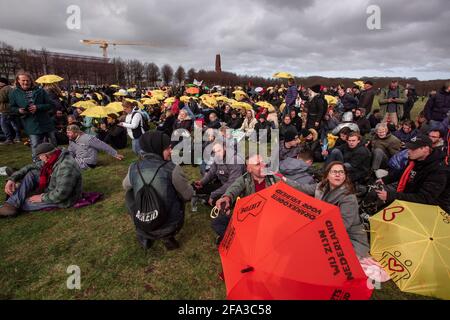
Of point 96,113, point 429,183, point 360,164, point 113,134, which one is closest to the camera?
point 429,183

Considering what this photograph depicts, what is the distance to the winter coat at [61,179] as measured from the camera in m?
4.73

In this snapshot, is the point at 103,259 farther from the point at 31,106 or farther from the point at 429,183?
the point at 429,183

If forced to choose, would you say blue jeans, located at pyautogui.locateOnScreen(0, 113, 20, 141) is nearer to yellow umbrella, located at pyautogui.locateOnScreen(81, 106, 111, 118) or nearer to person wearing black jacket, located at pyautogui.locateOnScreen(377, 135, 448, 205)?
yellow umbrella, located at pyautogui.locateOnScreen(81, 106, 111, 118)

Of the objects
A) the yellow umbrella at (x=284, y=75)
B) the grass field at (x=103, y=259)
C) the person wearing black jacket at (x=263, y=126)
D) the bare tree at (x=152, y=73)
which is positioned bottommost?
the grass field at (x=103, y=259)

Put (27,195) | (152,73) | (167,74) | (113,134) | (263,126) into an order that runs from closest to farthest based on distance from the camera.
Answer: (27,195) → (113,134) → (263,126) → (152,73) → (167,74)

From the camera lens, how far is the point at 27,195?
493 centimetres

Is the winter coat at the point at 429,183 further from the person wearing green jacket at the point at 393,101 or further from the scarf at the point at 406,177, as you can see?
the person wearing green jacket at the point at 393,101

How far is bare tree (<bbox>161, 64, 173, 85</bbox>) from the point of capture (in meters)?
78.4

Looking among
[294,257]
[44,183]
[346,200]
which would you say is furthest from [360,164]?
[44,183]

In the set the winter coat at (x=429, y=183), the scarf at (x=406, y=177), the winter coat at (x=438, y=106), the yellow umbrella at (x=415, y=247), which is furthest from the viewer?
the winter coat at (x=438, y=106)

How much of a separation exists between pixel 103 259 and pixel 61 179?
6.25ft

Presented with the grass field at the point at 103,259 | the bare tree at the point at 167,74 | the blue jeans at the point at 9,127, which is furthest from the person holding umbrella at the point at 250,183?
the bare tree at the point at 167,74

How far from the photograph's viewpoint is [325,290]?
1.85 m

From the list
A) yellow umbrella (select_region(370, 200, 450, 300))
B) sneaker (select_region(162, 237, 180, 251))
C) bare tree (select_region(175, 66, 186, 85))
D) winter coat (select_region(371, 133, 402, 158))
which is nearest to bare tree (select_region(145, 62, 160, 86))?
bare tree (select_region(175, 66, 186, 85))
